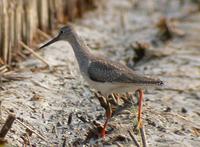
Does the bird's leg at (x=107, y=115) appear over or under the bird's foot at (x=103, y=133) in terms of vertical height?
over

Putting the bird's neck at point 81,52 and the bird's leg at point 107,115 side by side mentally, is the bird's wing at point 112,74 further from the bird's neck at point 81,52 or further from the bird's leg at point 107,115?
the bird's leg at point 107,115

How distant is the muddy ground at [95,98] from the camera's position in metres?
8.49

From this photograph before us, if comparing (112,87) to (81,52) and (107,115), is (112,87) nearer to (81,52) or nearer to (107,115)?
(107,115)

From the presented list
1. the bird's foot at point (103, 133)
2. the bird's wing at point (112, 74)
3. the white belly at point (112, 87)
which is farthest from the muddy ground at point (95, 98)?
the bird's wing at point (112, 74)

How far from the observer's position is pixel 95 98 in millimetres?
9797

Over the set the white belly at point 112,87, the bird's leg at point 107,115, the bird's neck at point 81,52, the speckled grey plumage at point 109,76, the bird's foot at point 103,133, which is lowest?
the bird's foot at point 103,133

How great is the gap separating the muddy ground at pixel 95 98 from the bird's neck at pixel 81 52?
71 cm

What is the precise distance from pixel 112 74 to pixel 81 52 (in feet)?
2.62

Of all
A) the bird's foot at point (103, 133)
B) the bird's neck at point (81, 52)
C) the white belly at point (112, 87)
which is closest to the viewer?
the bird's foot at point (103, 133)

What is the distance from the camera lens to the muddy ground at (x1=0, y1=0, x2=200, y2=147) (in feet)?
27.9

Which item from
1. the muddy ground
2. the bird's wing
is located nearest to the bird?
the bird's wing

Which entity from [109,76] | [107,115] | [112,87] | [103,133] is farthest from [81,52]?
[103,133]

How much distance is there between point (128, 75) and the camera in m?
8.41

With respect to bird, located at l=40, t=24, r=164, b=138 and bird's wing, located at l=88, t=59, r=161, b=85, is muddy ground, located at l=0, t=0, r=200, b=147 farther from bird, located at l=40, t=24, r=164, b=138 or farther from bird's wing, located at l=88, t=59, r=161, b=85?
bird's wing, located at l=88, t=59, r=161, b=85
